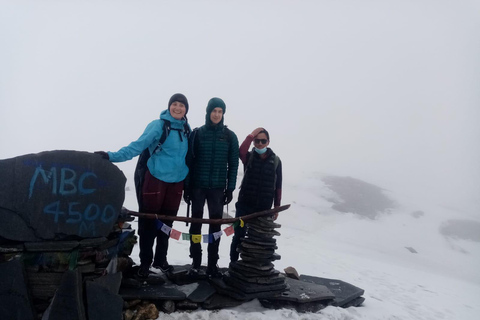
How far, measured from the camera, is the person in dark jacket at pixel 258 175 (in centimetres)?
636

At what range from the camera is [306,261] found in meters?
13.2

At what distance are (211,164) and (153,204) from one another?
123 centimetres

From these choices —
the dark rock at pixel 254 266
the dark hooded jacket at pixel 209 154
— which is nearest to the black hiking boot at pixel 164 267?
the dark rock at pixel 254 266

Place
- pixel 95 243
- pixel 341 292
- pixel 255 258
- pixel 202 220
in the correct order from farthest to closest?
pixel 341 292, pixel 255 258, pixel 202 220, pixel 95 243

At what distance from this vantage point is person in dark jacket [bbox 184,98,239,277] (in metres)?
5.69

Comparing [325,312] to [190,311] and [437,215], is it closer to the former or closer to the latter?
[190,311]

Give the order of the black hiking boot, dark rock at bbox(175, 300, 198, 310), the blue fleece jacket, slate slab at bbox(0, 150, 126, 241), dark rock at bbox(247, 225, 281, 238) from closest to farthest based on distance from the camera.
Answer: slate slab at bbox(0, 150, 126, 241) → dark rock at bbox(175, 300, 198, 310) → the blue fleece jacket → the black hiking boot → dark rock at bbox(247, 225, 281, 238)

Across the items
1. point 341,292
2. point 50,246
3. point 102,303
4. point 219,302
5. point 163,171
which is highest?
point 163,171

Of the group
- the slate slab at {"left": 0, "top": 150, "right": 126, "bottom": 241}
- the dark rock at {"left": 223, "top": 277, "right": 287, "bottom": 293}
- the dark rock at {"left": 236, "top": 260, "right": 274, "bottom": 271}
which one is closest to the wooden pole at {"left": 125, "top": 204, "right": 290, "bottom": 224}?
the slate slab at {"left": 0, "top": 150, "right": 126, "bottom": 241}

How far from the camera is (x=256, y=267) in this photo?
5945 millimetres

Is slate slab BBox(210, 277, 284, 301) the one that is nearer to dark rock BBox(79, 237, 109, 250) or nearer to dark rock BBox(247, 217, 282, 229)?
dark rock BBox(247, 217, 282, 229)

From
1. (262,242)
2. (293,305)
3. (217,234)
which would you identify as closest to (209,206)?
(217,234)

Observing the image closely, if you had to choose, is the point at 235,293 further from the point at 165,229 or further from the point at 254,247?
the point at 165,229

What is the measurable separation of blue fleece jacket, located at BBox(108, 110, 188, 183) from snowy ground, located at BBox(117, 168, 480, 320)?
88.6 inches
